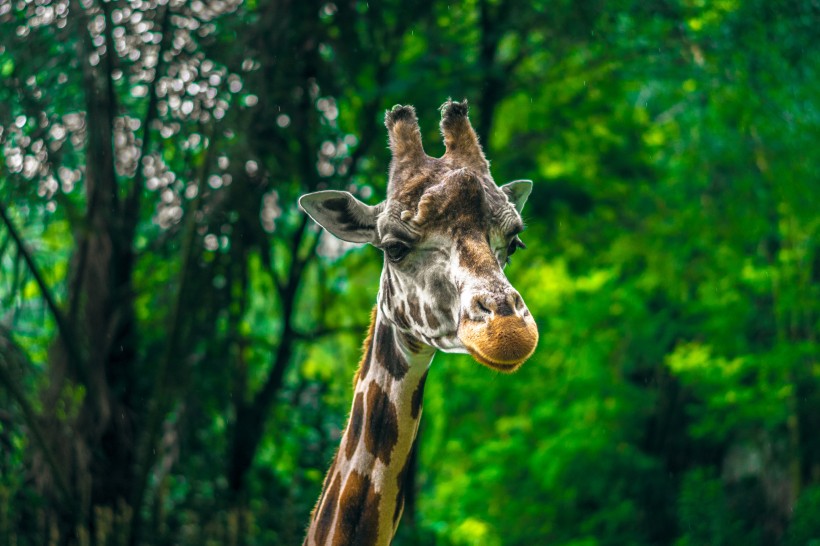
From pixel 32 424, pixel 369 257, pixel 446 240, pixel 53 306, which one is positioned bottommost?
pixel 32 424

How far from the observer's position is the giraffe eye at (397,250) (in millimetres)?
2674

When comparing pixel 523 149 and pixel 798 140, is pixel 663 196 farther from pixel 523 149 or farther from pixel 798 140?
pixel 523 149

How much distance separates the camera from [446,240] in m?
2.59

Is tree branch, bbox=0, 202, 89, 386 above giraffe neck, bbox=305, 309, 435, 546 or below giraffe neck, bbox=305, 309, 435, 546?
above

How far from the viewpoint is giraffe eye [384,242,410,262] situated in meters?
2.67

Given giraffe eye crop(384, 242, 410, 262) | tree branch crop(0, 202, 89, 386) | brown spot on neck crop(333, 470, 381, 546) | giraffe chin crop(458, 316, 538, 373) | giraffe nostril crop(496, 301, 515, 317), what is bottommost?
brown spot on neck crop(333, 470, 381, 546)

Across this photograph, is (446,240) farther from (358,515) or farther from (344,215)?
(358,515)

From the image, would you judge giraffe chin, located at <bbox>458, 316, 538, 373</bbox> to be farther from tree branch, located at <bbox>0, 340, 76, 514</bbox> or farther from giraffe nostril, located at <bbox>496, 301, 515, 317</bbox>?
tree branch, located at <bbox>0, 340, 76, 514</bbox>

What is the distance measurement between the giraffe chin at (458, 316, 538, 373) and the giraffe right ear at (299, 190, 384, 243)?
0.70 meters

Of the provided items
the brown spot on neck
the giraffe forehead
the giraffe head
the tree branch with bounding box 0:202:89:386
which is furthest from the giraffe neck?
the tree branch with bounding box 0:202:89:386

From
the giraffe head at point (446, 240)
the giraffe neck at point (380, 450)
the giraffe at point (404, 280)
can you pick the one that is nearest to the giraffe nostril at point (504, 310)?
the giraffe head at point (446, 240)

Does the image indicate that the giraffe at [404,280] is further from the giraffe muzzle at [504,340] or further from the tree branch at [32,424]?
the tree branch at [32,424]

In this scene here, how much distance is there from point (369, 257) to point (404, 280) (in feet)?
17.3

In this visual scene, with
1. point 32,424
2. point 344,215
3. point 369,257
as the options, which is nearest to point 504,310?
point 344,215
